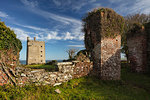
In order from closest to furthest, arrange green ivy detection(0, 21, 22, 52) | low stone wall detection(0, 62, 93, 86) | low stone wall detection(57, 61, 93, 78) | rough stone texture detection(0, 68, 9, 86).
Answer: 1. rough stone texture detection(0, 68, 9, 86)
2. low stone wall detection(0, 62, 93, 86)
3. green ivy detection(0, 21, 22, 52)
4. low stone wall detection(57, 61, 93, 78)

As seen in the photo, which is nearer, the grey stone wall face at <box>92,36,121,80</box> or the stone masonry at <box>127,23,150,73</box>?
the grey stone wall face at <box>92,36,121,80</box>

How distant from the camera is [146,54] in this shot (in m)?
9.83

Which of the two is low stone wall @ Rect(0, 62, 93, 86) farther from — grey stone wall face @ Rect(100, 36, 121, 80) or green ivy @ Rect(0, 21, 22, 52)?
green ivy @ Rect(0, 21, 22, 52)

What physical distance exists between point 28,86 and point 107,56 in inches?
246

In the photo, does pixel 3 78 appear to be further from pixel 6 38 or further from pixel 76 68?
pixel 76 68

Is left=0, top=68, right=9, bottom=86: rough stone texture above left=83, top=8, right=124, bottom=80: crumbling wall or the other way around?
the other way around

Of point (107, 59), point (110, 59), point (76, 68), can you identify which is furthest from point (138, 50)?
point (76, 68)

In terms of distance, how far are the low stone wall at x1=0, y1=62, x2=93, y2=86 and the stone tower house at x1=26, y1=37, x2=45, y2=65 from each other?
3097 cm

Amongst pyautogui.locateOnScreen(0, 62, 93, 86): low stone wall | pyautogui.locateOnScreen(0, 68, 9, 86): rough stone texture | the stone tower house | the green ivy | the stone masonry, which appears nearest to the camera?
pyautogui.locateOnScreen(0, 68, 9, 86): rough stone texture

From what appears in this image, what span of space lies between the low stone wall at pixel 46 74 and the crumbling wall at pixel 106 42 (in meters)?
1.13

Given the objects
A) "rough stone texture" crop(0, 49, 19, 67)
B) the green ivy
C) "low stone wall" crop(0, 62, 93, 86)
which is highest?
the green ivy

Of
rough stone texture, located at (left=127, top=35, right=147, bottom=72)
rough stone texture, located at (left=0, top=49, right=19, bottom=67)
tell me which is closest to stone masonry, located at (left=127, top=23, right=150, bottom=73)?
rough stone texture, located at (left=127, top=35, right=147, bottom=72)

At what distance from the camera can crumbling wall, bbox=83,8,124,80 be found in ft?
22.0

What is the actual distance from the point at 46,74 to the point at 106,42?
5.47 metres
